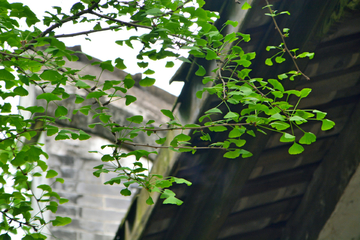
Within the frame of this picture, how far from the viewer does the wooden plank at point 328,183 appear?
2.37 metres

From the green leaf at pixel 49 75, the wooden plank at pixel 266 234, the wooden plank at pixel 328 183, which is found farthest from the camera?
the wooden plank at pixel 266 234

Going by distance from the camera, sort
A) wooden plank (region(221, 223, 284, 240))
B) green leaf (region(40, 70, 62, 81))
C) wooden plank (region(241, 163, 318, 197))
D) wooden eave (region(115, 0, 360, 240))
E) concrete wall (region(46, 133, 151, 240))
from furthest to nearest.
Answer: concrete wall (region(46, 133, 151, 240)) → wooden plank (region(221, 223, 284, 240)) → wooden plank (region(241, 163, 318, 197)) → wooden eave (region(115, 0, 360, 240)) → green leaf (region(40, 70, 62, 81))

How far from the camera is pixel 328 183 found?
2.53 m

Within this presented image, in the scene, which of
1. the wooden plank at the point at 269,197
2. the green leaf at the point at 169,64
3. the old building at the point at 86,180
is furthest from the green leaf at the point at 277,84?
the old building at the point at 86,180

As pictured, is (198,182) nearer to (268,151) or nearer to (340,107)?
(268,151)

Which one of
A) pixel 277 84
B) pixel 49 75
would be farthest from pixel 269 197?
pixel 49 75

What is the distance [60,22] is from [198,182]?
4.25 feet

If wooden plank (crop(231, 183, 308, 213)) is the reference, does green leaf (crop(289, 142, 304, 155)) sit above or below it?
above

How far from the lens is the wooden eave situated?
171 cm

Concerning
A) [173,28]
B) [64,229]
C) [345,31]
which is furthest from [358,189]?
[64,229]

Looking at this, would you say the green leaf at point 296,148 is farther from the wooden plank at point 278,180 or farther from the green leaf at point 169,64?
the wooden plank at point 278,180

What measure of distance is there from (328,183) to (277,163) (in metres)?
0.44

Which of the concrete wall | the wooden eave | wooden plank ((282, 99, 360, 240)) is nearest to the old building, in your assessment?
the concrete wall

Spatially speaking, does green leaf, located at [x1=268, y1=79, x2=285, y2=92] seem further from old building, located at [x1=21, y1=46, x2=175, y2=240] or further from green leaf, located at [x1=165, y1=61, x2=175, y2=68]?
old building, located at [x1=21, y1=46, x2=175, y2=240]
